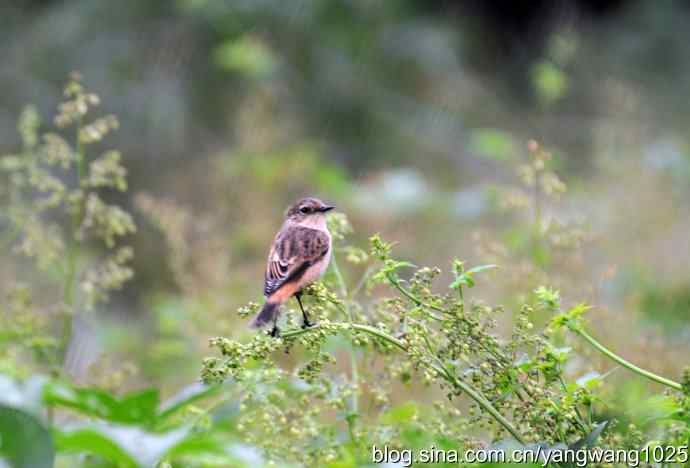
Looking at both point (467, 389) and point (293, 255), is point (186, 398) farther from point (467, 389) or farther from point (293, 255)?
point (293, 255)

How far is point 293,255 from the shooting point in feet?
10.7

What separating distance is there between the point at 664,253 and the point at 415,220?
5.98ft

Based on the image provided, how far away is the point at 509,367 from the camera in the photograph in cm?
221

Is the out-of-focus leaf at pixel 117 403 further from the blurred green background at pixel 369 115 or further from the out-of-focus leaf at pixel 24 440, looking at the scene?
the blurred green background at pixel 369 115

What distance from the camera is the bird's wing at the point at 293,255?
10.1 ft

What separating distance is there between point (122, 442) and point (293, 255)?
5.30 ft

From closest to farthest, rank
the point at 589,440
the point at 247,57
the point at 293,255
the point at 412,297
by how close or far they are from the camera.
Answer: the point at 589,440, the point at 412,297, the point at 293,255, the point at 247,57

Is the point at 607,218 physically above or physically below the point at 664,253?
above

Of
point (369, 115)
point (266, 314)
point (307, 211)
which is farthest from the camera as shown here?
point (369, 115)

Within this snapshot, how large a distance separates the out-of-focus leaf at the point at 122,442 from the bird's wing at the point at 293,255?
1.30 m

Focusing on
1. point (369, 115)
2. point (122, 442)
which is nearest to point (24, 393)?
point (122, 442)

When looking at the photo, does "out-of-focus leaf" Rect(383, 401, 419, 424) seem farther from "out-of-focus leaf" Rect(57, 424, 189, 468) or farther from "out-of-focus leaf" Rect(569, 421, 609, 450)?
"out-of-focus leaf" Rect(57, 424, 189, 468)

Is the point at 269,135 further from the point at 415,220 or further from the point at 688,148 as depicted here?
the point at 688,148

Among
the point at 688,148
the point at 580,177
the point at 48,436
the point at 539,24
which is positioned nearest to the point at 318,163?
the point at 580,177
